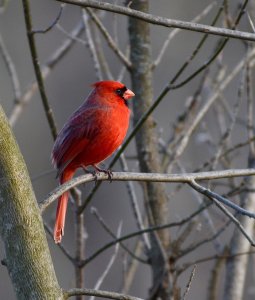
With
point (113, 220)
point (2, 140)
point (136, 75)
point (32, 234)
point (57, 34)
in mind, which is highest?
point (57, 34)

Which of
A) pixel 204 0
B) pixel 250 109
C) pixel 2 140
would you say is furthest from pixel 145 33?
pixel 204 0

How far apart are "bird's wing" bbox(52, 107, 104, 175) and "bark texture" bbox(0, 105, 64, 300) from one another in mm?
1759

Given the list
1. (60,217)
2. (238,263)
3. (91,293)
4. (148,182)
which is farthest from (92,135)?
(91,293)

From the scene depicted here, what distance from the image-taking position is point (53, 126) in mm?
3283

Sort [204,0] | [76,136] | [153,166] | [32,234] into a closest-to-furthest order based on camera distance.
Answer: [32,234]
[153,166]
[76,136]
[204,0]

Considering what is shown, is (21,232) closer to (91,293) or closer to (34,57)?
(91,293)

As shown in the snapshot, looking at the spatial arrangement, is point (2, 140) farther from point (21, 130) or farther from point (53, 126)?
point (21, 130)

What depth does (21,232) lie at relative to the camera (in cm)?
212

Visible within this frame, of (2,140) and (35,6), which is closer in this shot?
(2,140)

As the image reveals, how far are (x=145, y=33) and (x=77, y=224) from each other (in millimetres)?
1018

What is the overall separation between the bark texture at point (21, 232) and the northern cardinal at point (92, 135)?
5.30ft

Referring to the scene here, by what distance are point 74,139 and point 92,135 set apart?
0.33 ft

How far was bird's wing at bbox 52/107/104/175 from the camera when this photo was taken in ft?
13.0

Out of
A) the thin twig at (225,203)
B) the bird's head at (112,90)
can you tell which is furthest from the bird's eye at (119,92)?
the thin twig at (225,203)
